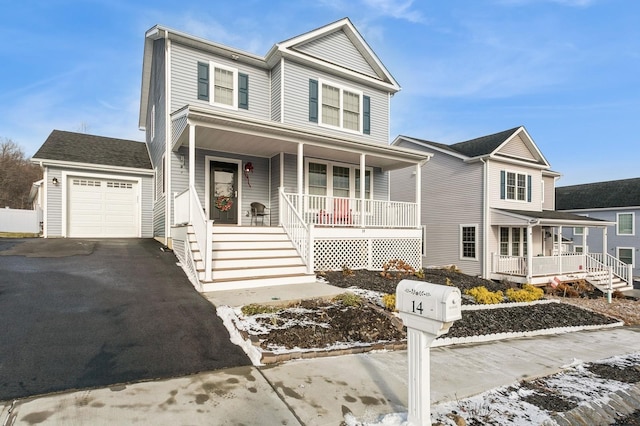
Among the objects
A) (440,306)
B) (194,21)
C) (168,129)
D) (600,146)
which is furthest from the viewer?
(600,146)

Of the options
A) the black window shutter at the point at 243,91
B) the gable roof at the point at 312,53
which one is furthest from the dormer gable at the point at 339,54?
the black window shutter at the point at 243,91

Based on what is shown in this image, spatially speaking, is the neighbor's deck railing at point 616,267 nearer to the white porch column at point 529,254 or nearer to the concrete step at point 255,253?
the white porch column at point 529,254

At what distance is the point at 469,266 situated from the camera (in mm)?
15734

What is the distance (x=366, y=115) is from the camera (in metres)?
13.2

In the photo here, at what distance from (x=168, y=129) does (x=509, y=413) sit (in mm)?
10446

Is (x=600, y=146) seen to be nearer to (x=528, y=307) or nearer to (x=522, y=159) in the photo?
(x=522, y=159)

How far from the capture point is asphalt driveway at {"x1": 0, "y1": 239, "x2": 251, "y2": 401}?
314cm

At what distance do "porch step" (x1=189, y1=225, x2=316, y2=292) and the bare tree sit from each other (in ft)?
109

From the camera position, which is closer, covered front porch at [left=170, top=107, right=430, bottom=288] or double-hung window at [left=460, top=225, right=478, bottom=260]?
covered front porch at [left=170, top=107, right=430, bottom=288]

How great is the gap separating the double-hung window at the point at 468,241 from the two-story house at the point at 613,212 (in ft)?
30.7

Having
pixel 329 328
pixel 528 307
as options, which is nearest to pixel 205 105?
pixel 329 328

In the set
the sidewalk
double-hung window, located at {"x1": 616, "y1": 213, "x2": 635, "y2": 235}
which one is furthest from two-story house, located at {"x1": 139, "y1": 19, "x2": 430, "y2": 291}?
double-hung window, located at {"x1": 616, "y1": 213, "x2": 635, "y2": 235}

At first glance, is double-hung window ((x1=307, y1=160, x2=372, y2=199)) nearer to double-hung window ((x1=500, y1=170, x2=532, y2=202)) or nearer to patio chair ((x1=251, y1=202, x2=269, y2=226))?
patio chair ((x1=251, y1=202, x2=269, y2=226))

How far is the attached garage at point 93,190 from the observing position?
1099cm
